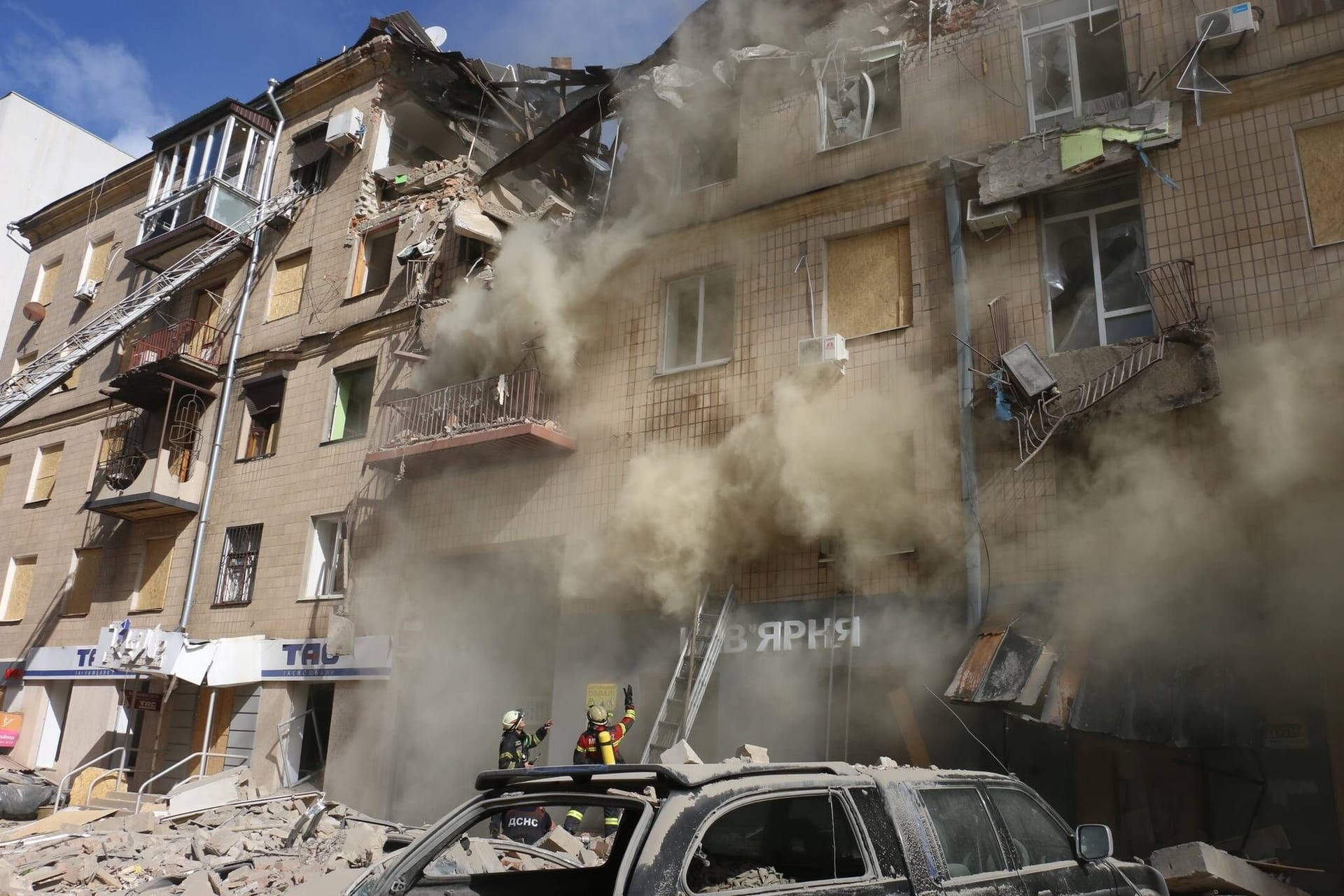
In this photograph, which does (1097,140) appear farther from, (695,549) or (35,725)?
(35,725)

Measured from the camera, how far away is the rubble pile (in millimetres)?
8383

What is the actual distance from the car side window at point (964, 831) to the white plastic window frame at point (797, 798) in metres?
0.49

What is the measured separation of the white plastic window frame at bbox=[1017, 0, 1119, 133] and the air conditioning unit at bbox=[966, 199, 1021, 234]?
1.18 m

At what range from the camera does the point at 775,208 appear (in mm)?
12555

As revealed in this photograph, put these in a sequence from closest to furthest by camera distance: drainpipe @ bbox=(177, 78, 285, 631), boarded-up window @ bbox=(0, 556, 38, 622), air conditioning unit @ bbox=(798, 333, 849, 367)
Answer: air conditioning unit @ bbox=(798, 333, 849, 367) < drainpipe @ bbox=(177, 78, 285, 631) < boarded-up window @ bbox=(0, 556, 38, 622)

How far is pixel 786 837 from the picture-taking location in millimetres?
3748

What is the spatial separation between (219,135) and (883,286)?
16.6 meters

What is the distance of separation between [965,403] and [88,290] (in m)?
22.4

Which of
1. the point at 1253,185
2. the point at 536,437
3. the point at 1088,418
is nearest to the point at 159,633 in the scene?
the point at 536,437

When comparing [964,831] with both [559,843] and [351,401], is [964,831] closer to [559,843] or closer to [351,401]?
[559,843]

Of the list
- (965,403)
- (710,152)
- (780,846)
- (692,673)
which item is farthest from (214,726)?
(780,846)

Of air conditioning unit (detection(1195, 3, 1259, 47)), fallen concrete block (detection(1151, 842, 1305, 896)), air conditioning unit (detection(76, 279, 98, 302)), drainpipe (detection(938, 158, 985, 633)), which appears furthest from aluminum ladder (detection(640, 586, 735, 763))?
air conditioning unit (detection(76, 279, 98, 302))

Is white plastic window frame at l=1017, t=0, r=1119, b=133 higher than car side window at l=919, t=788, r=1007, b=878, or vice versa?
white plastic window frame at l=1017, t=0, r=1119, b=133

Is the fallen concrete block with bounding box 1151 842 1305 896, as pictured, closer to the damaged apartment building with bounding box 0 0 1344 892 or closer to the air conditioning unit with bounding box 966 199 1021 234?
the damaged apartment building with bounding box 0 0 1344 892
